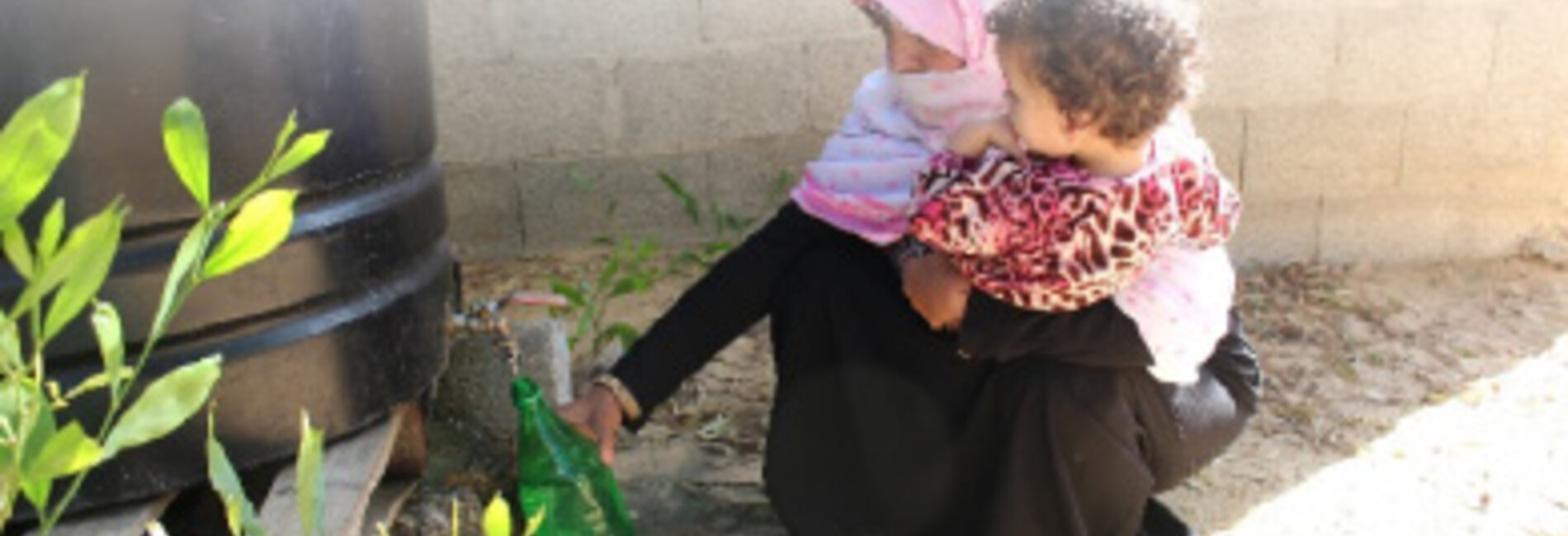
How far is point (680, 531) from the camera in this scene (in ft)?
6.89

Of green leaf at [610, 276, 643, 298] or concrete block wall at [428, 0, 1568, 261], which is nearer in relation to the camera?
green leaf at [610, 276, 643, 298]

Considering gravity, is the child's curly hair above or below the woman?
above

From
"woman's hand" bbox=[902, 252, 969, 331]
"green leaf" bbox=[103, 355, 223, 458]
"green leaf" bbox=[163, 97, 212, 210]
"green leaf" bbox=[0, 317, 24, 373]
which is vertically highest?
"green leaf" bbox=[163, 97, 212, 210]

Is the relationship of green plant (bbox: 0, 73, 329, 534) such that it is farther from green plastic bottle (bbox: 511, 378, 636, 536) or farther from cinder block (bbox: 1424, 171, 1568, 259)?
cinder block (bbox: 1424, 171, 1568, 259)

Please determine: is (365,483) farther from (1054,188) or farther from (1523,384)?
(1523,384)

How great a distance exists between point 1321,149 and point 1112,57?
76.1 inches

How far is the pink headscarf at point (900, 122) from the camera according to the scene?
179cm

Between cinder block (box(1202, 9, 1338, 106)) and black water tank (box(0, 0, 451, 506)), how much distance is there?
1885mm

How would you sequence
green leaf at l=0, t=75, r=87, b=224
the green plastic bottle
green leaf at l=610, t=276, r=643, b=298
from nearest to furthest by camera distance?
1. green leaf at l=0, t=75, r=87, b=224
2. the green plastic bottle
3. green leaf at l=610, t=276, r=643, b=298

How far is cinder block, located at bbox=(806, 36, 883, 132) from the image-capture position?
10.0ft

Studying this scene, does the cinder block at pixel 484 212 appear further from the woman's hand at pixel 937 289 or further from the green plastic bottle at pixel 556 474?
the woman's hand at pixel 937 289

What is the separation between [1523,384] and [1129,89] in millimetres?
1611

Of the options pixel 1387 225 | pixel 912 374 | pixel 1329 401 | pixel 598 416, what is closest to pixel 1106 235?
pixel 912 374

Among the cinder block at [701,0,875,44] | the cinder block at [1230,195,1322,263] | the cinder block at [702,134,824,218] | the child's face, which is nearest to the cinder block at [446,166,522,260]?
the cinder block at [702,134,824,218]
